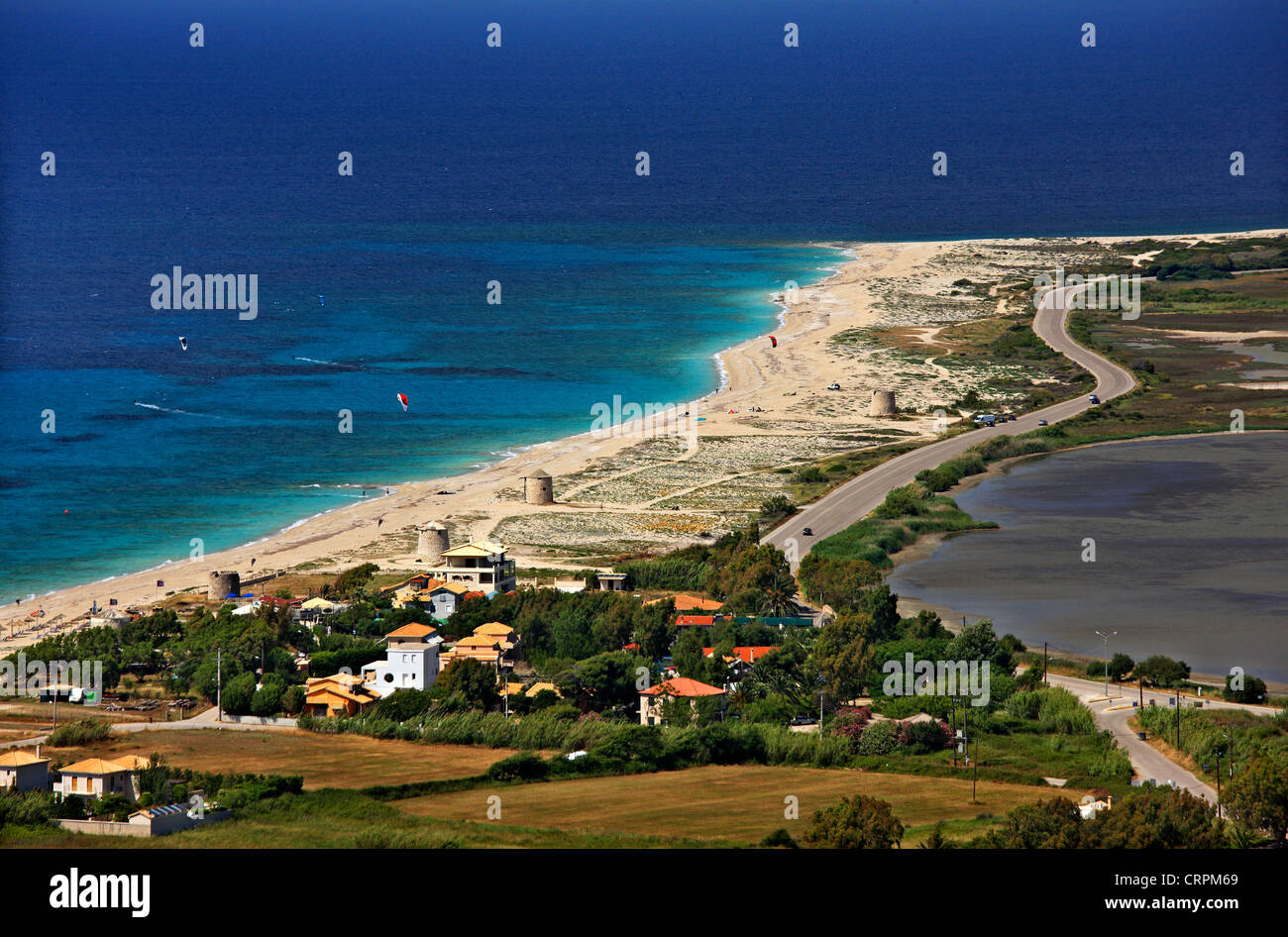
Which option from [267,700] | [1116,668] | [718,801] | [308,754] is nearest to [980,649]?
[1116,668]

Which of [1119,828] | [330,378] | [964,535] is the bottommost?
[1119,828]

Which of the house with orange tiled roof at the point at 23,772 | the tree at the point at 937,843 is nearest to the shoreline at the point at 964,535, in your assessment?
the tree at the point at 937,843

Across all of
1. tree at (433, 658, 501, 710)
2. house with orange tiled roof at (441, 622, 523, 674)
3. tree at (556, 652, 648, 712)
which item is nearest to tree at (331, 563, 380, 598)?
house with orange tiled roof at (441, 622, 523, 674)

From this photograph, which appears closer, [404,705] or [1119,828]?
[1119,828]

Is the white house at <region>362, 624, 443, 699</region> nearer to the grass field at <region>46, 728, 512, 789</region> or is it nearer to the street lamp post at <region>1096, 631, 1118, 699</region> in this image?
the grass field at <region>46, 728, 512, 789</region>

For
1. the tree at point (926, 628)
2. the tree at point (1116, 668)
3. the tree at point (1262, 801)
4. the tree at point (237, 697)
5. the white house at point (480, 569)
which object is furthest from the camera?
the white house at point (480, 569)

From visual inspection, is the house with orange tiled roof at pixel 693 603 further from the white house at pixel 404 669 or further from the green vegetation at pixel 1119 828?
the green vegetation at pixel 1119 828

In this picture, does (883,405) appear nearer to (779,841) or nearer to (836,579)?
(836,579)

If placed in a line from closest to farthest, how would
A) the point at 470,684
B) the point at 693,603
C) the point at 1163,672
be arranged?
the point at 470,684
the point at 1163,672
the point at 693,603
